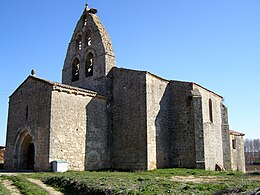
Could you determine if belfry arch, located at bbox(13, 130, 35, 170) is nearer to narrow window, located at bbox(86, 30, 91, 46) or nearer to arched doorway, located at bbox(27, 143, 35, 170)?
arched doorway, located at bbox(27, 143, 35, 170)

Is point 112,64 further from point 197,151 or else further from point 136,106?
point 197,151

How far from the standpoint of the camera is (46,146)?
17.5 metres

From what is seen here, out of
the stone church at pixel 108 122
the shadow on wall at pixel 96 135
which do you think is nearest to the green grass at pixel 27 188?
the stone church at pixel 108 122

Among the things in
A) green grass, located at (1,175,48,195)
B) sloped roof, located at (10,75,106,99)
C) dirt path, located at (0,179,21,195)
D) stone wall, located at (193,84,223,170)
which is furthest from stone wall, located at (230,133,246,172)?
dirt path, located at (0,179,21,195)

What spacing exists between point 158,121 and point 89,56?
25.7 feet

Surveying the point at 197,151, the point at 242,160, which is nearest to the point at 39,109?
the point at 197,151

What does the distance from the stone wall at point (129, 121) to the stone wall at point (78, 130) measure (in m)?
0.90

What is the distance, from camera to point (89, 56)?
930 inches

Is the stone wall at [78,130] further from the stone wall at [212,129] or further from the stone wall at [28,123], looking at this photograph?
the stone wall at [212,129]

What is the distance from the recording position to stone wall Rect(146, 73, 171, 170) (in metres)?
19.5

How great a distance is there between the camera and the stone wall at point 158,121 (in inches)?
767

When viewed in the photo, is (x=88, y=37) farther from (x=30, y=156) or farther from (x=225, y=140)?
(x=225, y=140)

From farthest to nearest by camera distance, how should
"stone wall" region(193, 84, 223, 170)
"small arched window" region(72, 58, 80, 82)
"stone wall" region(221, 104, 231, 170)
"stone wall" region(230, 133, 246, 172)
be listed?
"stone wall" region(230, 133, 246, 172), "stone wall" region(221, 104, 231, 170), "small arched window" region(72, 58, 80, 82), "stone wall" region(193, 84, 223, 170)

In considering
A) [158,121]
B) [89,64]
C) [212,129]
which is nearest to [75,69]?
[89,64]
